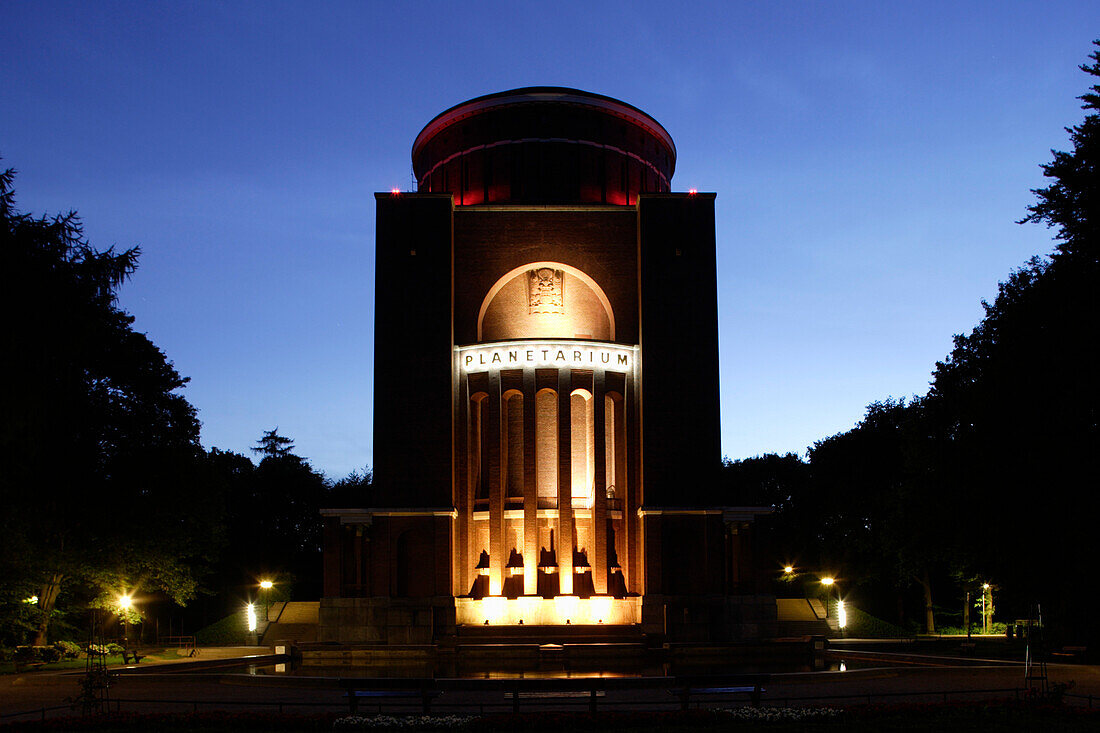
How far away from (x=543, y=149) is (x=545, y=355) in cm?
939

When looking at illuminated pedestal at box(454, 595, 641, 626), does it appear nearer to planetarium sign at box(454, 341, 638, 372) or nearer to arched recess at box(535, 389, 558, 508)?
arched recess at box(535, 389, 558, 508)

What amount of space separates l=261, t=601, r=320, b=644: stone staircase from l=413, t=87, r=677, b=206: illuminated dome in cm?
1701

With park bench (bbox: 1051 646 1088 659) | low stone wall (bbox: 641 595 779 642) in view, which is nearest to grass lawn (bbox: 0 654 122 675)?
low stone wall (bbox: 641 595 779 642)

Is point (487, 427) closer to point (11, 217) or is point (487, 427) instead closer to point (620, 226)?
point (620, 226)

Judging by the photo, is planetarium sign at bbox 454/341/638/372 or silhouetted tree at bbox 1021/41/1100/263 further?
planetarium sign at bbox 454/341/638/372

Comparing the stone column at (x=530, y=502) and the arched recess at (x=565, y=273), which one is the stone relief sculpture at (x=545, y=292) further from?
the stone column at (x=530, y=502)

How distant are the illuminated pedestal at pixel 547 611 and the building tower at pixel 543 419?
0.07 m

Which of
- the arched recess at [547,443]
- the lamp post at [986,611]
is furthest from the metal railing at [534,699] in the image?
the lamp post at [986,611]

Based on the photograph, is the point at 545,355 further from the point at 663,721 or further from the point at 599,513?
the point at 663,721

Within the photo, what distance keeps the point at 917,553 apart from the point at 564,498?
1277 centimetres

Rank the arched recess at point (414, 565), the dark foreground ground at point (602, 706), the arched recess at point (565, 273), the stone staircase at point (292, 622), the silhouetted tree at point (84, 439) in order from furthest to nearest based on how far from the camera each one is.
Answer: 1. the arched recess at point (565, 273)
2. the stone staircase at point (292, 622)
3. the arched recess at point (414, 565)
4. the silhouetted tree at point (84, 439)
5. the dark foreground ground at point (602, 706)

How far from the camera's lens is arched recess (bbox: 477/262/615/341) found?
40.5 m

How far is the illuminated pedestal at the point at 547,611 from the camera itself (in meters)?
36.2

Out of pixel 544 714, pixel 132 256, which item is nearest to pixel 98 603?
pixel 132 256
